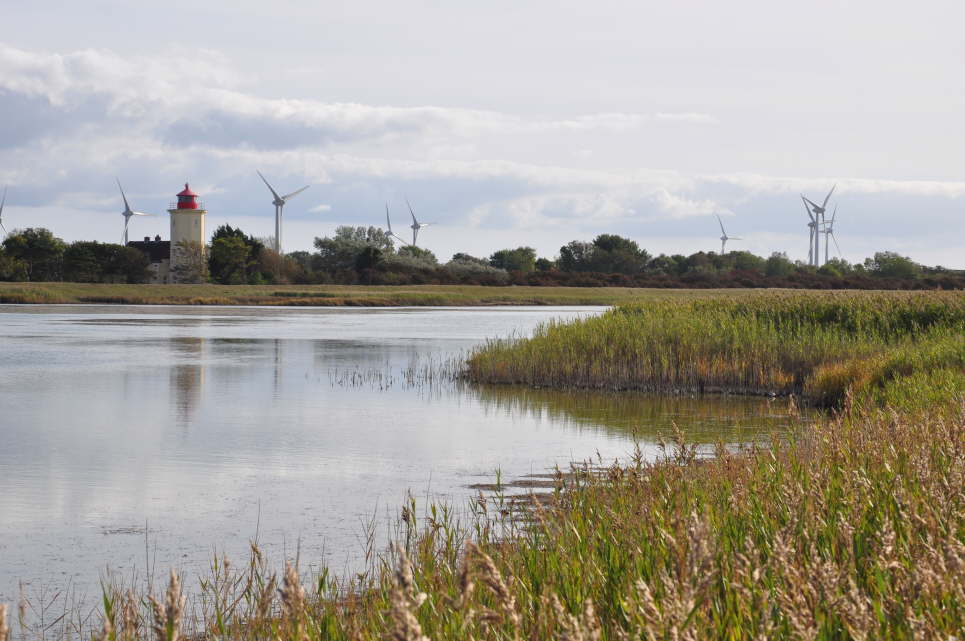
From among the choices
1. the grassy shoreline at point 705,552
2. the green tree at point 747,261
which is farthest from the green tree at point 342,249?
the grassy shoreline at point 705,552

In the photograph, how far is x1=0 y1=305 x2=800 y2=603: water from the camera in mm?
9359

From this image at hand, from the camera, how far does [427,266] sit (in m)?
111

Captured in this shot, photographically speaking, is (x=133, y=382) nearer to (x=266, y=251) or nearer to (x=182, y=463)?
(x=182, y=463)

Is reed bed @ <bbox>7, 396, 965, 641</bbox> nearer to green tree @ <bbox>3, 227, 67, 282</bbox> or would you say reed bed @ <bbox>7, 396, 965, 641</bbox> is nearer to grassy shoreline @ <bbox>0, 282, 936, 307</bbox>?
grassy shoreline @ <bbox>0, 282, 936, 307</bbox>

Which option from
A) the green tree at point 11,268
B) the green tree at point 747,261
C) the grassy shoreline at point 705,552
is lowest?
the grassy shoreline at point 705,552

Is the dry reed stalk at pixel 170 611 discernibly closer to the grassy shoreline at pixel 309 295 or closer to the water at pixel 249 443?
the water at pixel 249 443

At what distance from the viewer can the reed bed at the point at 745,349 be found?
70.7ft

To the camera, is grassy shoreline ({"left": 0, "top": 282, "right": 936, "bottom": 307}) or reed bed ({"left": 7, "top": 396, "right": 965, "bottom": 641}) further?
grassy shoreline ({"left": 0, "top": 282, "right": 936, "bottom": 307})

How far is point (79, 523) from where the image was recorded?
32.8 feet

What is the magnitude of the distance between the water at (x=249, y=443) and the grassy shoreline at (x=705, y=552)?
40.9 inches

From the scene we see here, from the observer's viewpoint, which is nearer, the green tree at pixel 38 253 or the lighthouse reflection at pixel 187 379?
the lighthouse reflection at pixel 187 379

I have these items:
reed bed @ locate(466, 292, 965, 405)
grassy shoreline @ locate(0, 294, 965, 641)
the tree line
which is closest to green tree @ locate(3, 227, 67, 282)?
the tree line

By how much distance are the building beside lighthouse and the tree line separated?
1474mm

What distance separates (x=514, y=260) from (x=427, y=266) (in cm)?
2234
